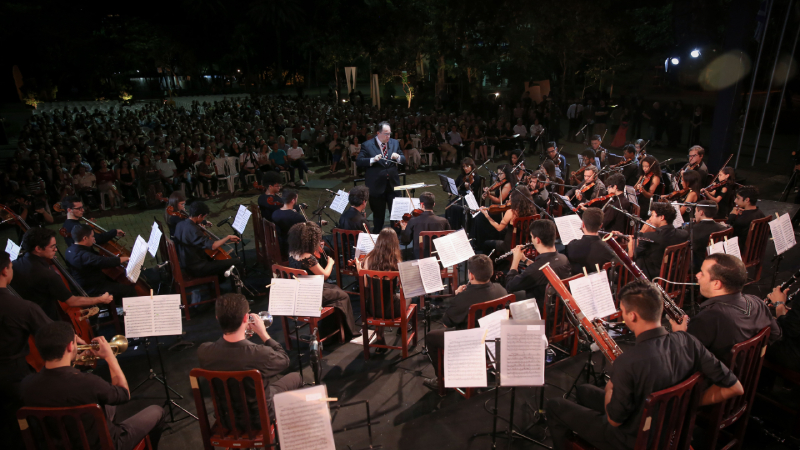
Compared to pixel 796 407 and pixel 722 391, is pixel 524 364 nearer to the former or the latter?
pixel 722 391

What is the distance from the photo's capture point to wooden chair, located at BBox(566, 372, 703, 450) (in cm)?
259

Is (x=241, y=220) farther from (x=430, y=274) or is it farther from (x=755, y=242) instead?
(x=755, y=242)

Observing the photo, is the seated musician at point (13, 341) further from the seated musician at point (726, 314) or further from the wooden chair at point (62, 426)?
the seated musician at point (726, 314)

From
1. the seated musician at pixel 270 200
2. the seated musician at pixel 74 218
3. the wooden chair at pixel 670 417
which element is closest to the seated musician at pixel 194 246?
the seated musician at pixel 74 218

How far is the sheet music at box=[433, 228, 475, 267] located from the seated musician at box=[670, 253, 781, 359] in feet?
6.44

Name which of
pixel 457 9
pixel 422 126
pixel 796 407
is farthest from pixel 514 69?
pixel 796 407

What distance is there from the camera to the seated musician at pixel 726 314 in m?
3.26

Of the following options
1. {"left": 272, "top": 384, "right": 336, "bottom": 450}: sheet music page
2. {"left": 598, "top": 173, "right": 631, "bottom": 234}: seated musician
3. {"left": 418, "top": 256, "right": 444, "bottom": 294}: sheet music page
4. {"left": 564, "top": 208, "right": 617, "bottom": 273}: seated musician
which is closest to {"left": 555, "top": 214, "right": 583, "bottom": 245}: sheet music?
{"left": 564, "top": 208, "right": 617, "bottom": 273}: seated musician

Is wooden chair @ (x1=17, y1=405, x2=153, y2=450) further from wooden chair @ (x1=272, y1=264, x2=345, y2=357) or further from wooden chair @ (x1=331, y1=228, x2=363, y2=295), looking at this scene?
wooden chair @ (x1=331, y1=228, x2=363, y2=295)

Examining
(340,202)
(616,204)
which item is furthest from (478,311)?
(616,204)

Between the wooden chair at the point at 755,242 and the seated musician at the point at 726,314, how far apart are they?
275 cm

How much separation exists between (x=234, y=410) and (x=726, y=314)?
3.41 metres

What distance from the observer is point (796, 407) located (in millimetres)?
3904

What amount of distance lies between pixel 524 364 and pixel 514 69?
24157 millimetres
